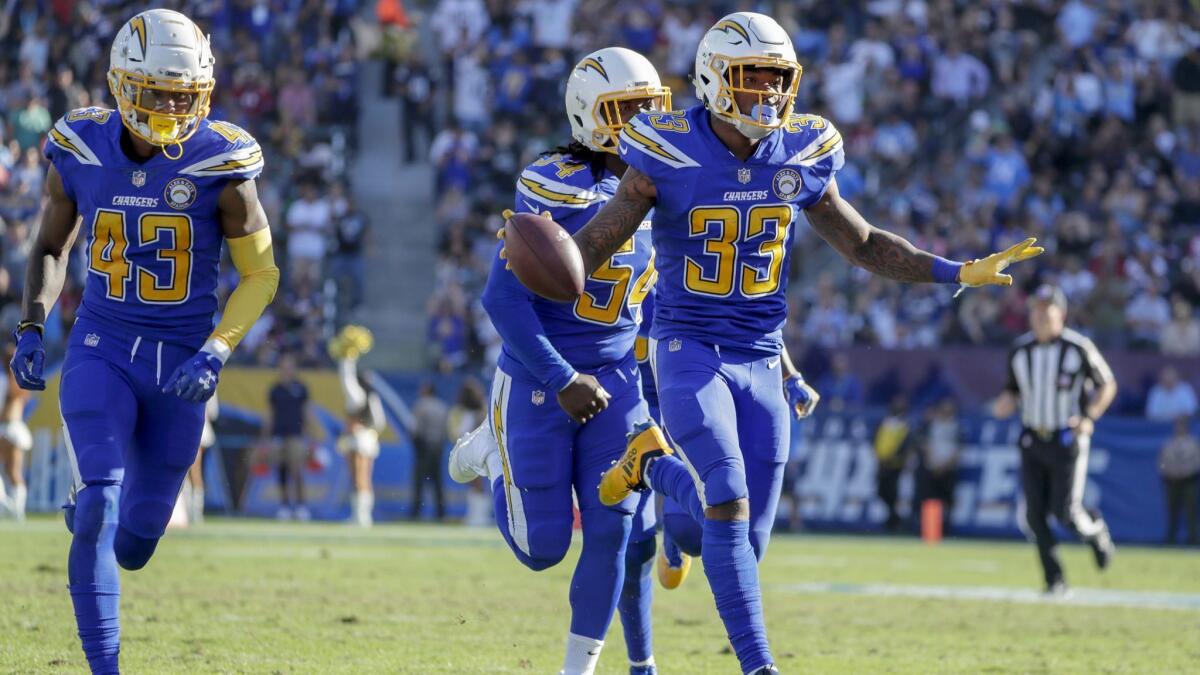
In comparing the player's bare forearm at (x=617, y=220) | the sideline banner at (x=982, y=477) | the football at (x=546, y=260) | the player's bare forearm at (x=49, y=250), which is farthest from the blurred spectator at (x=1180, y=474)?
the player's bare forearm at (x=49, y=250)

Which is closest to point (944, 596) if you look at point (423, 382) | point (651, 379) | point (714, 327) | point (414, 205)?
point (651, 379)

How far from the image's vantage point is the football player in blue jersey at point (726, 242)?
550 centimetres

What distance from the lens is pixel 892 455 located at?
1688 centimetres

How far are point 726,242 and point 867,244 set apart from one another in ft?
1.89

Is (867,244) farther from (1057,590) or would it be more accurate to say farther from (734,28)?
(1057,590)

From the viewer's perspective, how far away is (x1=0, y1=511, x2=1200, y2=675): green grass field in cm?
674

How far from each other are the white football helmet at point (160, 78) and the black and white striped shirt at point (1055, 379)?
664cm

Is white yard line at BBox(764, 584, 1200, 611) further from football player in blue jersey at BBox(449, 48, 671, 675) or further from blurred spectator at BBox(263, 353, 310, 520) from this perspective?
blurred spectator at BBox(263, 353, 310, 520)

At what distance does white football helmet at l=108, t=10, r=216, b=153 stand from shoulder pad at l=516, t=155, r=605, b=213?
41.6 inches

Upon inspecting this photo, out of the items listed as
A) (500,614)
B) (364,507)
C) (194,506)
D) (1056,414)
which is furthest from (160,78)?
(364,507)

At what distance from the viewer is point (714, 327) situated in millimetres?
5641

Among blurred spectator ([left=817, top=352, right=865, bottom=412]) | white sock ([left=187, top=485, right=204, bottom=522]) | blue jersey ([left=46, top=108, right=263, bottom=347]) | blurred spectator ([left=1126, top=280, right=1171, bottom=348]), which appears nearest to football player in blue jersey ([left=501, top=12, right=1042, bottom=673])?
blue jersey ([left=46, top=108, right=263, bottom=347])

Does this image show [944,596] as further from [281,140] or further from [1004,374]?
[281,140]

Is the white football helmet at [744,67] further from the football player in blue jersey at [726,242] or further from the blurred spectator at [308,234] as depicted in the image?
the blurred spectator at [308,234]
